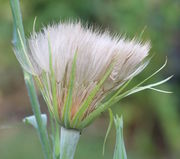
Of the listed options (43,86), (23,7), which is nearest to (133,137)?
(23,7)

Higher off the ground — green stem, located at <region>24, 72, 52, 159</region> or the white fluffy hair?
the white fluffy hair

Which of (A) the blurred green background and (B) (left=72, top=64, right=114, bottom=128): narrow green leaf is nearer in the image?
(B) (left=72, top=64, right=114, bottom=128): narrow green leaf

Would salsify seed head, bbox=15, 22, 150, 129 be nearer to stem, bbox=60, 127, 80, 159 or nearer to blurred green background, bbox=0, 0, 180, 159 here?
stem, bbox=60, 127, 80, 159

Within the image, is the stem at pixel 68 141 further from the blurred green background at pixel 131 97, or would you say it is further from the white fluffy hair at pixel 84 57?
the blurred green background at pixel 131 97

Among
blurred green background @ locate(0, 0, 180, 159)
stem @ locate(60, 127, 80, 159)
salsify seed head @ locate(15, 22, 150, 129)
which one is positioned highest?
blurred green background @ locate(0, 0, 180, 159)

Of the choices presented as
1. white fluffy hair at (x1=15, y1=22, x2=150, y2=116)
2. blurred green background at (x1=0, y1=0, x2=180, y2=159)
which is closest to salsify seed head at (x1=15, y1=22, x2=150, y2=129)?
white fluffy hair at (x1=15, y1=22, x2=150, y2=116)

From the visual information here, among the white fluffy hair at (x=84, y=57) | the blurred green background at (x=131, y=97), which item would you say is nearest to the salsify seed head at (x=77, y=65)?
the white fluffy hair at (x=84, y=57)
